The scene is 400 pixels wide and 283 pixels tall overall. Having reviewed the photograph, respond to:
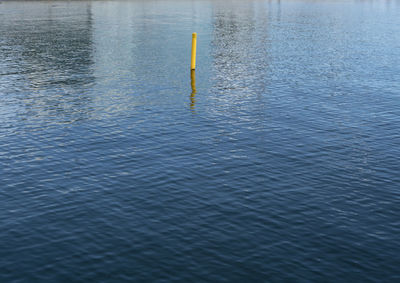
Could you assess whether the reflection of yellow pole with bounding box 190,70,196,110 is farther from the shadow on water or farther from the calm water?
the shadow on water

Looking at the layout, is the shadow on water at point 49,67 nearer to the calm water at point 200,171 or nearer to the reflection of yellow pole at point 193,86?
the calm water at point 200,171

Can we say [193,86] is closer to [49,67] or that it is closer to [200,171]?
[49,67]

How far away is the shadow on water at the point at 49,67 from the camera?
53.9 meters

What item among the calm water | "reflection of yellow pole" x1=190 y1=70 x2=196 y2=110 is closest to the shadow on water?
the calm water

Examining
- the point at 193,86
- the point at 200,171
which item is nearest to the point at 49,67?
the point at 193,86

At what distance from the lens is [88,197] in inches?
1233

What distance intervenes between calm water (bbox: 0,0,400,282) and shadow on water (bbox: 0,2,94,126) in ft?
1.44

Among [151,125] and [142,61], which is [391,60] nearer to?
[142,61]

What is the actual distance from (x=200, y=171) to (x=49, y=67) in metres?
49.6

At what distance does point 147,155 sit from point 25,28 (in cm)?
10027

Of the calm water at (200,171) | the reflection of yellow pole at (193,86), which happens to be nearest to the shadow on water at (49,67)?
the calm water at (200,171)

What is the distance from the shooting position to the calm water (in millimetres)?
24203

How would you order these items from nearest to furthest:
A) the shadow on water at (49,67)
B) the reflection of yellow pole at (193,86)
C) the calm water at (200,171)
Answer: the calm water at (200,171) < the shadow on water at (49,67) < the reflection of yellow pole at (193,86)

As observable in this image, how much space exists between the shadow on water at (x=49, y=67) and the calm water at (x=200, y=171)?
0.44m
